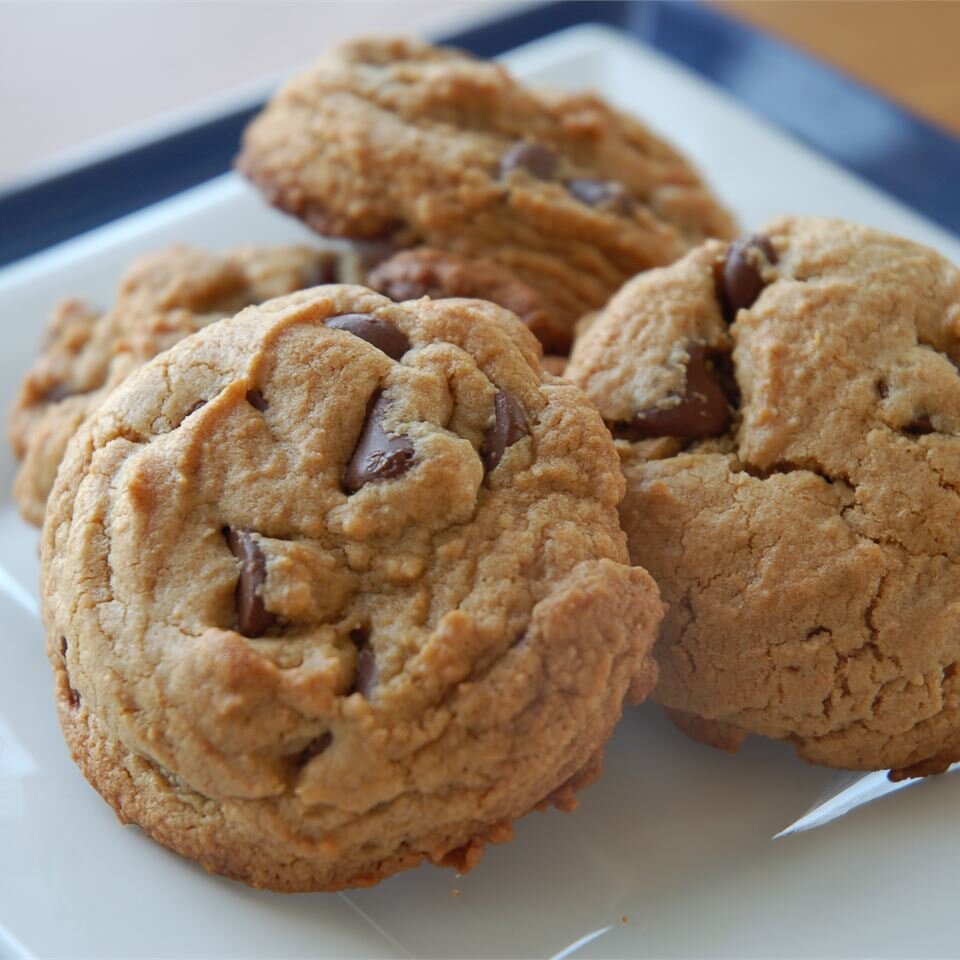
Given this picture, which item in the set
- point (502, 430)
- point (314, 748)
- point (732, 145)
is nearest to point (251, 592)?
point (314, 748)

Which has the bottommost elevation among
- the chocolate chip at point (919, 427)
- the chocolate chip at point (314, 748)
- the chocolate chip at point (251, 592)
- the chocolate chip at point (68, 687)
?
the chocolate chip at point (68, 687)

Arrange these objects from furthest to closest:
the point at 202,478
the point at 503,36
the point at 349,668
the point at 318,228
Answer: the point at 503,36, the point at 318,228, the point at 202,478, the point at 349,668

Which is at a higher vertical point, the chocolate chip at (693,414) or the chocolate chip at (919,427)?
the chocolate chip at (919,427)

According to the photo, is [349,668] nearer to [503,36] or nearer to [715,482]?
[715,482]

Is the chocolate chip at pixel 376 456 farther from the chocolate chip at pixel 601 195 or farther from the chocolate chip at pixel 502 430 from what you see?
the chocolate chip at pixel 601 195

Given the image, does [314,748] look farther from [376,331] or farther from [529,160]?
[529,160]

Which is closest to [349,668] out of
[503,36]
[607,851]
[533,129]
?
[607,851]

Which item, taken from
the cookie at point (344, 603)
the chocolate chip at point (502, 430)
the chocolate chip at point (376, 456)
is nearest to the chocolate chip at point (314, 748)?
the cookie at point (344, 603)
